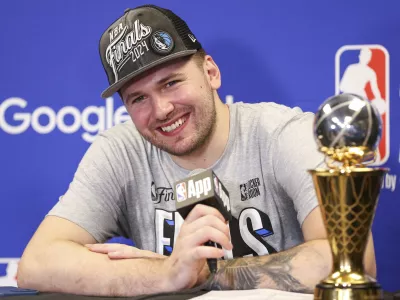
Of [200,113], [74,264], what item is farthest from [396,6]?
[74,264]

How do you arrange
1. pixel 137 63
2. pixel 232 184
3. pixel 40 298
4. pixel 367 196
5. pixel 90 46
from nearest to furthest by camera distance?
pixel 367 196 < pixel 40 298 < pixel 137 63 < pixel 232 184 < pixel 90 46

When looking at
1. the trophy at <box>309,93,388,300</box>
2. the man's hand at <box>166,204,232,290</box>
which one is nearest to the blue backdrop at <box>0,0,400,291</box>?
the man's hand at <box>166,204,232,290</box>

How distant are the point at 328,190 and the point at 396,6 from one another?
1242mm

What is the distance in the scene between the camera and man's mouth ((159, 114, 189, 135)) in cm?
179

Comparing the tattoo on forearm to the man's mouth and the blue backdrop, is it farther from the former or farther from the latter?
the blue backdrop

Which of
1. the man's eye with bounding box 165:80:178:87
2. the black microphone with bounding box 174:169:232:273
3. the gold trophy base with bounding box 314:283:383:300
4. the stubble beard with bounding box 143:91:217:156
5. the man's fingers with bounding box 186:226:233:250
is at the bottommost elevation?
the gold trophy base with bounding box 314:283:383:300

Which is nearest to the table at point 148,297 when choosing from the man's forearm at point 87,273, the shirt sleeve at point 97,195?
the man's forearm at point 87,273

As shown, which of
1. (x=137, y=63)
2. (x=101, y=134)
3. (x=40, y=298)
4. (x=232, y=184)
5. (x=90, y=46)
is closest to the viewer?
(x=40, y=298)

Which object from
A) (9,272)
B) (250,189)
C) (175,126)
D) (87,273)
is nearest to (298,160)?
(250,189)

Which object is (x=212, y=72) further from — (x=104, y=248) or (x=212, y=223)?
(x=212, y=223)

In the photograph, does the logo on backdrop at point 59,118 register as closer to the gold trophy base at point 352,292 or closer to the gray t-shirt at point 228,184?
the gray t-shirt at point 228,184

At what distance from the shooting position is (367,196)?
0.85m

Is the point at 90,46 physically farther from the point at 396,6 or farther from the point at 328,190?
the point at 328,190

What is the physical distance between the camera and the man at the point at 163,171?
1.59 metres
